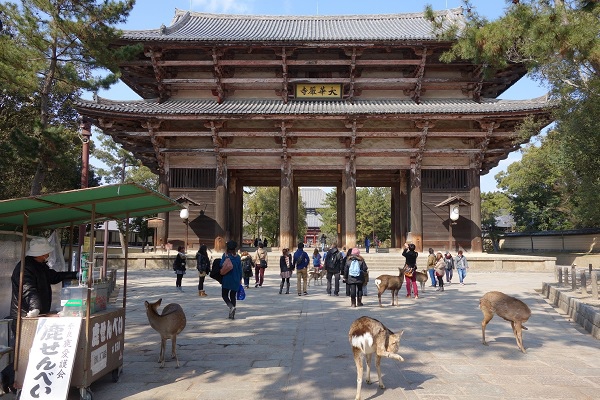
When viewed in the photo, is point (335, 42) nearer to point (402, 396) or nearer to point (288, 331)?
point (288, 331)

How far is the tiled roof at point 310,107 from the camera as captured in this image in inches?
715

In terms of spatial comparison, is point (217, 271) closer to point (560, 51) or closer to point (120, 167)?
point (560, 51)

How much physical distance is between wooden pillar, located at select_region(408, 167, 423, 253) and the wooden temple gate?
49 mm

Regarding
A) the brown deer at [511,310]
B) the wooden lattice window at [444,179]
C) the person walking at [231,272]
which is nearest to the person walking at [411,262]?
the brown deer at [511,310]

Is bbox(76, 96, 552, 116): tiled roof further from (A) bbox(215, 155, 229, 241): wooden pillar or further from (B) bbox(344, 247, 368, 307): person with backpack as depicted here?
(B) bbox(344, 247, 368, 307): person with backpack

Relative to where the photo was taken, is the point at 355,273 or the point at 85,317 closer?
the point at 85,317

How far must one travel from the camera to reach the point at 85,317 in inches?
163

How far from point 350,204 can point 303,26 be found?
40.6 feet

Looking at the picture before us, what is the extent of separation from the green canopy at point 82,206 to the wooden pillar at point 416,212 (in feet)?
51.0

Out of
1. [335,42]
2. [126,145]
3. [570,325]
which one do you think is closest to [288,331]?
[570,325]

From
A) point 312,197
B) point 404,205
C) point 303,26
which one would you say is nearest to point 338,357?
point 404,205

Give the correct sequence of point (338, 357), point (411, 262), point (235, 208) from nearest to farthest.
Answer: point (338, 357)
point (411, 262)
point (235, 208)

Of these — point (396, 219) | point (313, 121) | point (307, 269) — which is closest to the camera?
point (307, 269)

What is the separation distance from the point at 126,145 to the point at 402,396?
63.5 ft
